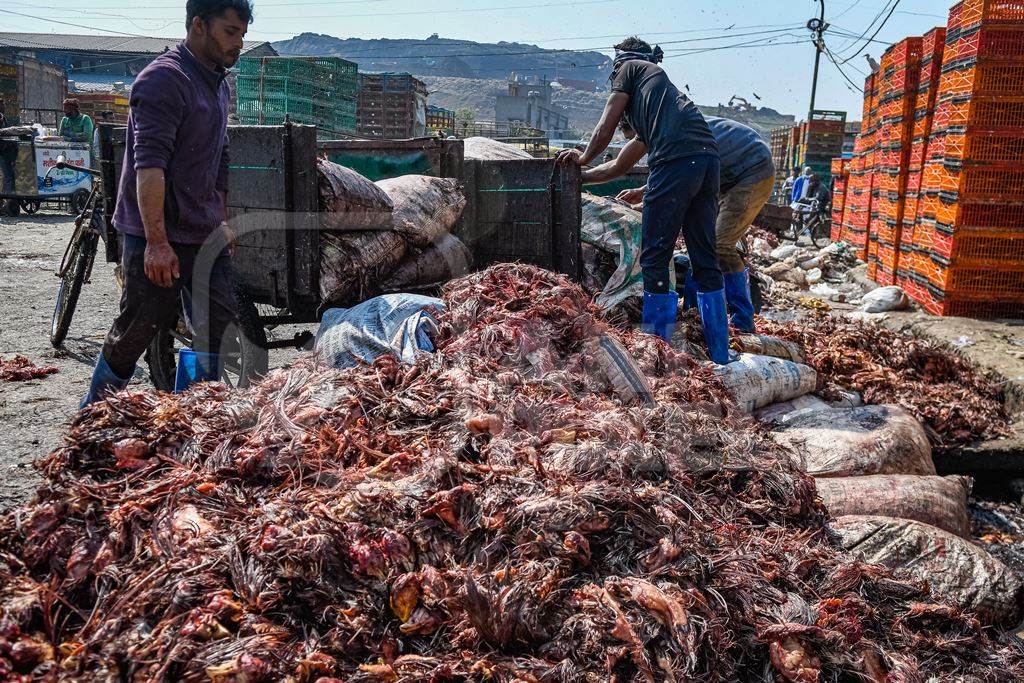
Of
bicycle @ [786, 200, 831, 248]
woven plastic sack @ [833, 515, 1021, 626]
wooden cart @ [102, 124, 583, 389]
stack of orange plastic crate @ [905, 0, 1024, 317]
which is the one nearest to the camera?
woven plastic sack @ [833, 515, 1021, 626]

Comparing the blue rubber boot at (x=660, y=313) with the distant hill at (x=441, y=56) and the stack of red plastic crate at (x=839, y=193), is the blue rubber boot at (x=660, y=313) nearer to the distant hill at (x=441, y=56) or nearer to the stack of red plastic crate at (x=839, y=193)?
the stack of red plastic crate at (x=839, y=193)

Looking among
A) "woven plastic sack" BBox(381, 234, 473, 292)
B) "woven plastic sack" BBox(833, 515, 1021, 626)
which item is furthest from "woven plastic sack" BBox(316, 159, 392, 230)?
"woven plastic sack" BBox(833, 515, 1021, 626)

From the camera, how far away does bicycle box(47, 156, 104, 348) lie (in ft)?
19.4

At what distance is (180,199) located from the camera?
348cm

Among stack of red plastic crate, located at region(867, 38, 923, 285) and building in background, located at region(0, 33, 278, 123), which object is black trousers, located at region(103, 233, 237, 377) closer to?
stack of red plastic crate, located at region(867, 38, 923, 285)

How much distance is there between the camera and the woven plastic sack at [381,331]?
3.85m

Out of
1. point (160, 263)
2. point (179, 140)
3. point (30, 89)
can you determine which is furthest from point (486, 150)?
point (30, 89)

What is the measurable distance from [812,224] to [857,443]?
15427 mm

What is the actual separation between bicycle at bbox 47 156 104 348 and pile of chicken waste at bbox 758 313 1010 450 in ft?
17.4

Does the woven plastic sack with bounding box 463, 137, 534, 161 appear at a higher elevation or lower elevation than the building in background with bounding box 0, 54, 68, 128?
lower

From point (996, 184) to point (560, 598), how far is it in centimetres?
731

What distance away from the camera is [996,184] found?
739cm

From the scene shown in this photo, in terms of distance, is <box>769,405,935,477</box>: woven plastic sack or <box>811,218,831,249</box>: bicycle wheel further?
<box>811,218,831,249</box>: bicycle wheel

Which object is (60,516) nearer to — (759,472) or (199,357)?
(199,357)
